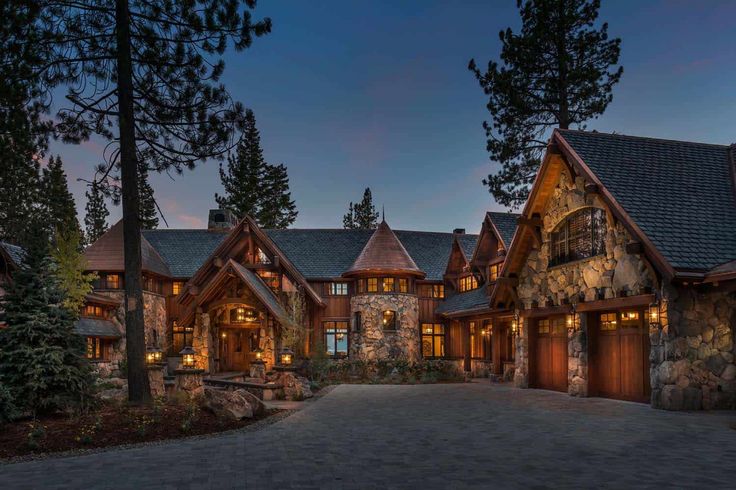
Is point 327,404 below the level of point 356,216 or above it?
below

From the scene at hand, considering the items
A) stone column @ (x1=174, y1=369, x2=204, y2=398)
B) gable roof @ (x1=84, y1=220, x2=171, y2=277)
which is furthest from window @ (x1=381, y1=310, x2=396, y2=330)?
stone column @ (x1=174, y1=369, x2=204, y2=398)

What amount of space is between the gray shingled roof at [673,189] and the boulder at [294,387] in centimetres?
1038

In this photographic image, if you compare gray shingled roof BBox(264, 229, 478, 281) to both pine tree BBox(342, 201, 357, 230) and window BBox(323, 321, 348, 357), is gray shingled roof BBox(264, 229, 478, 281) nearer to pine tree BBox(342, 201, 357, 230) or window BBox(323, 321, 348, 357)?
window BBox(323, 321, 348, 357)

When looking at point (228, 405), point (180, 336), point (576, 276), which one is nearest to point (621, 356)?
point (576, 276)

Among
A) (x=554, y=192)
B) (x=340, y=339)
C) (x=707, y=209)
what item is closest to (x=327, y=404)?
(x=554, y=192)

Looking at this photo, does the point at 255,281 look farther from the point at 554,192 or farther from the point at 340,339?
the point at 554,192

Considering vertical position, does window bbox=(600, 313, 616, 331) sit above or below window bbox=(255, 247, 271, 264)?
below

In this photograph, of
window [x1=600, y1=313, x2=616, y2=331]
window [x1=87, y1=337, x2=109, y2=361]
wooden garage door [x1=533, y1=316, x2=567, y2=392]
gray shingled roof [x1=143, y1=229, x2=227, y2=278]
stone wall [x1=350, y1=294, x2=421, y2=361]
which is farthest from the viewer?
gray shingled roof [x1=143, y1=229, x2=227, y2=278]

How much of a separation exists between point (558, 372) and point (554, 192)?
5711 millimetres

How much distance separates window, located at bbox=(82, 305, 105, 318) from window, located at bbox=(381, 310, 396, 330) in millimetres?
13161

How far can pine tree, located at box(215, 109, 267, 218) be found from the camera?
170 feet

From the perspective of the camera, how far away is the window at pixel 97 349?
2610 centimetres

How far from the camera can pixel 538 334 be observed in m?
20.4

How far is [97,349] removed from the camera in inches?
1054
